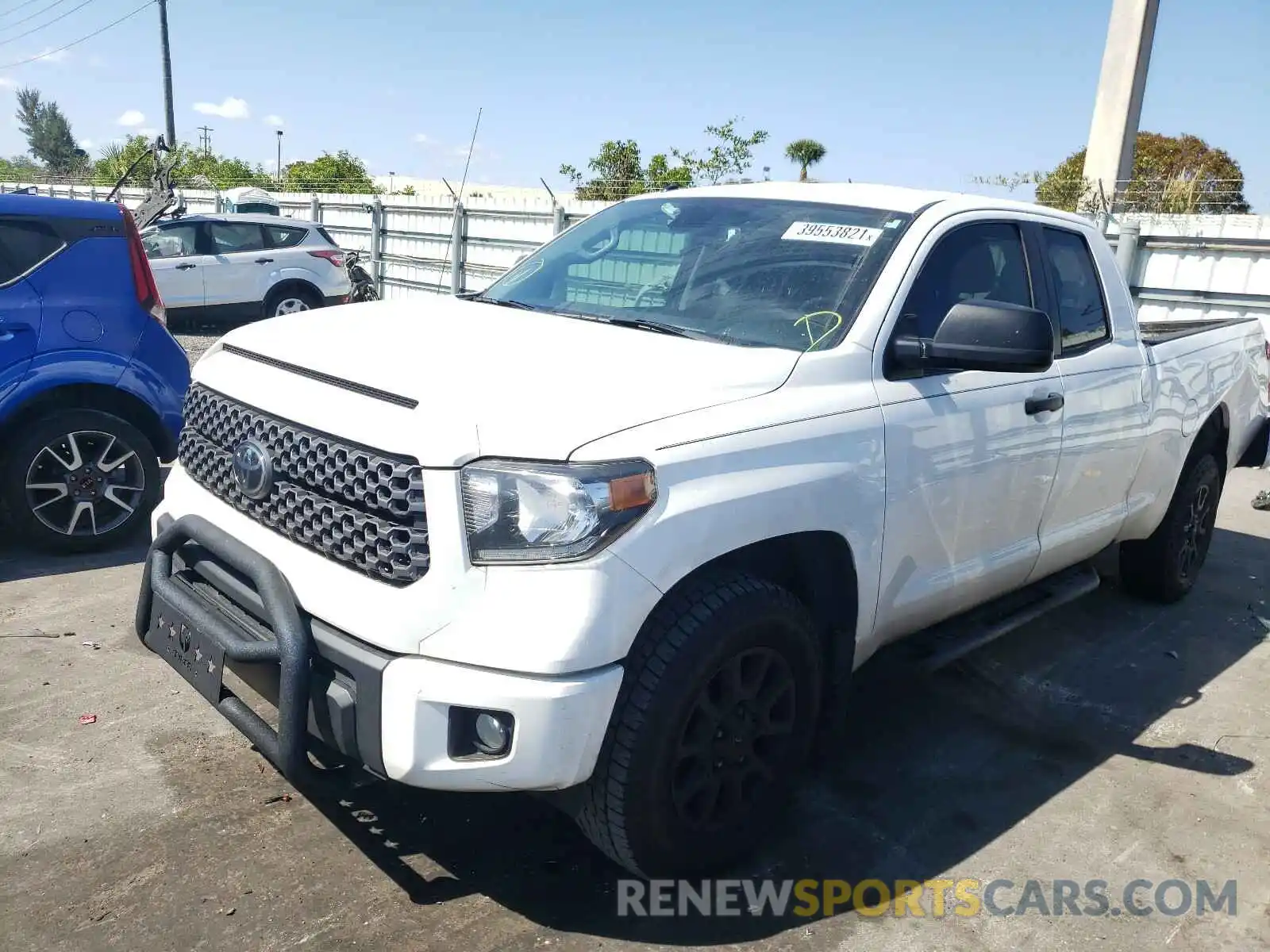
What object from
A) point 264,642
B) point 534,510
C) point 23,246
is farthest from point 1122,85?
point 264,642

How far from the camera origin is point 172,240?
44.2 ft

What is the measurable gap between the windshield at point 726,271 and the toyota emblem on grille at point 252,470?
116 centimetres

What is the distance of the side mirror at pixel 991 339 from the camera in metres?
3.09

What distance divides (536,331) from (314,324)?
0.71 m

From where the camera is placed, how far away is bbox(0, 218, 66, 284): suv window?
16.8ft

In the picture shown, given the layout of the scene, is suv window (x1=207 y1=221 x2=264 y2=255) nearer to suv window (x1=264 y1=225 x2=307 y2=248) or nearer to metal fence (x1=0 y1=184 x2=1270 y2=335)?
suv window (x1=264 y1=225 x2=307 y2=248)

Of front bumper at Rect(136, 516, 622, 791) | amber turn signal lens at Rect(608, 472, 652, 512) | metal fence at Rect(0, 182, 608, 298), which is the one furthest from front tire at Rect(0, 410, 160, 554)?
metal fence at Rect(0, 182, 608, 298)

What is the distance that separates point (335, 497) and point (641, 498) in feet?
2.51

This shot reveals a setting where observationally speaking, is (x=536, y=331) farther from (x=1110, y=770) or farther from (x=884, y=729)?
(x=1110, y=770)

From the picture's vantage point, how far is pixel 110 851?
9.62 ft

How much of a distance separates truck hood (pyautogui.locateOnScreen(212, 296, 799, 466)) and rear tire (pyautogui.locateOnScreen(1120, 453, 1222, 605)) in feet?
10.4

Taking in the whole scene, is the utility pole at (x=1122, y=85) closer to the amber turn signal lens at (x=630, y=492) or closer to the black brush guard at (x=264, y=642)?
the amber turn signal lens at (x=630, y=492)

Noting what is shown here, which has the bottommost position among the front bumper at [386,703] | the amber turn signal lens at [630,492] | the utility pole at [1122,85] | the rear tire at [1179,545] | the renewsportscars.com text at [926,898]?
the renewsportscars.com text at [926,898]

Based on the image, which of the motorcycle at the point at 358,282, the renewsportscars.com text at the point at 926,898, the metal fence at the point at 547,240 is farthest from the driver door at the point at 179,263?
the renewsportscars.com text at the point at 926,898
